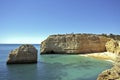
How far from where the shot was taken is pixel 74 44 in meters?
57.8

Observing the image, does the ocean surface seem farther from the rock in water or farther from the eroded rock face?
the eroded rock face

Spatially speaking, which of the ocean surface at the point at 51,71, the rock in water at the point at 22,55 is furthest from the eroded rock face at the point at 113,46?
the rock in water at the point at 22,55

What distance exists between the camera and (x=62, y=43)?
59406 mm

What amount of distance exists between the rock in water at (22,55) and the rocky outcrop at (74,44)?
27.1m

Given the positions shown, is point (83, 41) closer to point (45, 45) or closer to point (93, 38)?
point (93, 38)

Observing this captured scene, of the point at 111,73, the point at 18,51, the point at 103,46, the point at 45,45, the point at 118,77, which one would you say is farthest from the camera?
the point at 45,45

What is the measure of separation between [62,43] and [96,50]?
39.5 ft

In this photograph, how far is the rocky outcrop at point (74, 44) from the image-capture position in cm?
5591

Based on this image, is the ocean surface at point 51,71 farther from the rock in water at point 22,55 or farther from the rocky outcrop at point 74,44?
the rocky outcrop at point 74,44

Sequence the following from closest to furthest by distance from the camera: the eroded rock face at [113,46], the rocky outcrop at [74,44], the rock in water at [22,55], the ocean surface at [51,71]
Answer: the ocean surface at [51,71]
the rock in water at [22,55]
the eroded rock face at [113,46]
the rocky outcrop at [74,44]

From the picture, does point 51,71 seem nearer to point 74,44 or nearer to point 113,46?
point 113,46

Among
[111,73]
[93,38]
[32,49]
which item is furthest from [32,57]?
[93,38]

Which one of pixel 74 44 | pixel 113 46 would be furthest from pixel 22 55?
pixel 74 44

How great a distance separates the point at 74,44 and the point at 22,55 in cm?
2963
